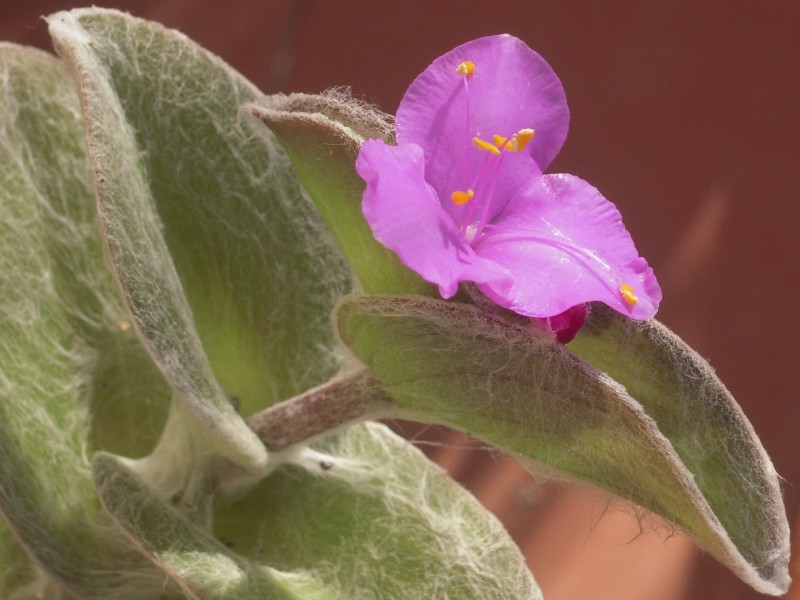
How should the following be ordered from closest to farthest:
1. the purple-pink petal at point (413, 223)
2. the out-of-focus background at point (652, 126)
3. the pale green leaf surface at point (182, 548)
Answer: the purple-pink petal at point (413, 223)
the pale green leaf surface at point (182, 548)
the out-of-focus background at point (652, 126)

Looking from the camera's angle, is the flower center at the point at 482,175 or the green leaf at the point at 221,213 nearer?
the flower center at the point at 482,175

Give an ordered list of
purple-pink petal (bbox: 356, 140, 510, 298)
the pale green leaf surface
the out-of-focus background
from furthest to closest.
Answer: the out-of-focus background
the pale green leaf surface
purple-pink petal (bbox: 356, 140, 510, 298)

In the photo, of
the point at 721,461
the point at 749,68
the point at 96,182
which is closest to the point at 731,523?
the point at 721,461

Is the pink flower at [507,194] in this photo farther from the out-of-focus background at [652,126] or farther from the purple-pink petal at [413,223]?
the out-of-focus background at [652,126]

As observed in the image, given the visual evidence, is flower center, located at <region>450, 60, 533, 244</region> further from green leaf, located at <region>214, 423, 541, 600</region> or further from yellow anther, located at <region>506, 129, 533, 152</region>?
green leaf, located at <region>214, 423, 541, 600</region>

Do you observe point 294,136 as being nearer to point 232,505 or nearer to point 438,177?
point 438,177

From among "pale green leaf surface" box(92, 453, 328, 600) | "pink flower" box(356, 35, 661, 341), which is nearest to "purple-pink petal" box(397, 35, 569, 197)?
"pink flower" box(356, 35, 661, 341)

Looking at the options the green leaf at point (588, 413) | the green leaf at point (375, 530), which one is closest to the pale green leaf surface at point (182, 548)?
the green leaf at point (375, 530)
